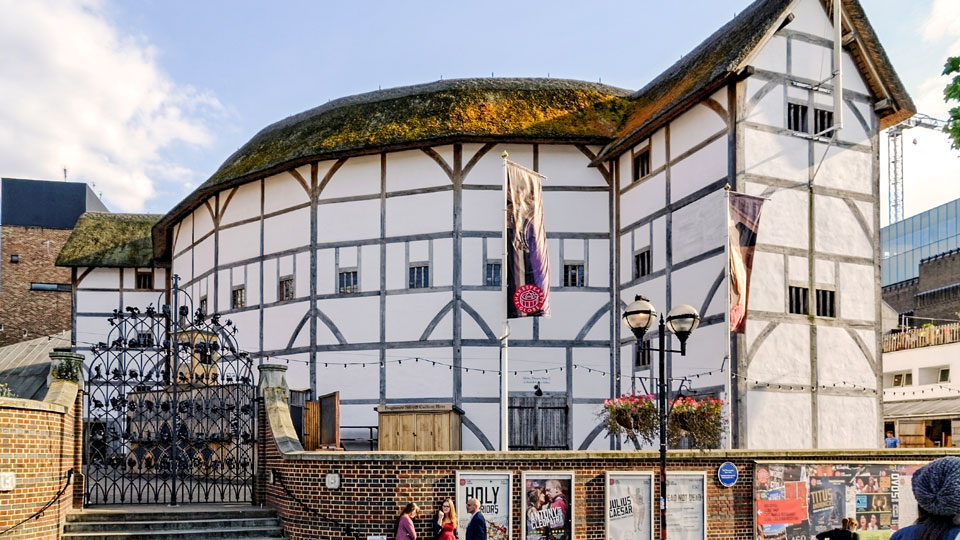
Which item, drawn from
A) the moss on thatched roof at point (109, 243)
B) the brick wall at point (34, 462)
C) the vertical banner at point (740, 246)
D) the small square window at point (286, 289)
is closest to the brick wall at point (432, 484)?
the brick wall at point (34, 462)

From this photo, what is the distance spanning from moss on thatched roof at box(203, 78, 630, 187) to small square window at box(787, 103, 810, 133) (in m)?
5.34

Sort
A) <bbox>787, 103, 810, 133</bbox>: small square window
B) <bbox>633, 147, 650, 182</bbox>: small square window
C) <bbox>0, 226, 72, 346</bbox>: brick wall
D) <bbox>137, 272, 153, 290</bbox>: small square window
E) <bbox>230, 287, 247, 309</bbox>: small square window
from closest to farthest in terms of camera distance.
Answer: <bbox>787, 103, 810, 133</bbox>: small square window → <bbox>633, 147, 650, 182</bbox>: small square window → <bbox>230, 287, 247, 309</bbox>: small square window → <bbox>137, 272, 153, 290</bbox>: small square window → <bbox>0, 226, 72, 346</bbox>: brick wall

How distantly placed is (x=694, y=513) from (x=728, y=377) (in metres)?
Result: 5.39

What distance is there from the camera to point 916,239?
6894 centimetres

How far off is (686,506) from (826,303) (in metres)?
8.52

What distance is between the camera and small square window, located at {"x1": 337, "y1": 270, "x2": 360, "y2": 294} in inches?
1044

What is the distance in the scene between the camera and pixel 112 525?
14.8 meters

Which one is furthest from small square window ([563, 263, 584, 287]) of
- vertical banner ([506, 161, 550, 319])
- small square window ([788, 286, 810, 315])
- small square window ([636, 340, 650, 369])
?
vertical banner ([506, 161, 550, 319])

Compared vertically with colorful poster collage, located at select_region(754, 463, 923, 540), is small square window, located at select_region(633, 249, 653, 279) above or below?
above

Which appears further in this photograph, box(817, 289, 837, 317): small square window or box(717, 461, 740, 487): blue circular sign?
box(817, 289, 837, 317): small square window

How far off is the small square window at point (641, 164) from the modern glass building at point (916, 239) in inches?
1784

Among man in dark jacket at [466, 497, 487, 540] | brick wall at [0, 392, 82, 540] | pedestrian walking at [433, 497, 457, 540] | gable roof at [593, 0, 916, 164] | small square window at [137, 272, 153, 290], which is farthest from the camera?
small square window at [137, 272, 153, 290]

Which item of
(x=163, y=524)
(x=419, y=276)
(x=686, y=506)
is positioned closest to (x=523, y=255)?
(x=686, y=506)

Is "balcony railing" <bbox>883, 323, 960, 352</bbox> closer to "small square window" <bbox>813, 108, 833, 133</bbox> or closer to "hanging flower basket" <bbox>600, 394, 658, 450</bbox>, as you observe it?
"small square window" <bbox>813, 108, 833, 133</bbox>
